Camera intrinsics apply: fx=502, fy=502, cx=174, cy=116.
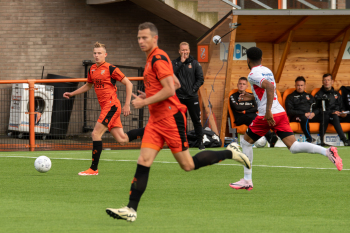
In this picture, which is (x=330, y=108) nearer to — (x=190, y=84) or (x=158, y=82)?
(x=190, y=84)

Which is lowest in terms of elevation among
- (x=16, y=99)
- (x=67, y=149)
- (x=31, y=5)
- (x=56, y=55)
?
(x=67, y=149)

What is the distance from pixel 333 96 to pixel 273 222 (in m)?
10.2

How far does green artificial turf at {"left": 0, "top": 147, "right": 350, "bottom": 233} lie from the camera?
423 cm

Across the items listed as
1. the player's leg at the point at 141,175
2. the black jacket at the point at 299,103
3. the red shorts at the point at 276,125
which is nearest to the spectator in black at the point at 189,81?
the black jacket at the point at 299,103

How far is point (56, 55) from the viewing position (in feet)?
55.7

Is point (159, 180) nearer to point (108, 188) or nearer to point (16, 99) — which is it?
point (108, 188)

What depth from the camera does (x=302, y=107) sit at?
1345 cm

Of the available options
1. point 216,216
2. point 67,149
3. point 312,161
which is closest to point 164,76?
point 216,216

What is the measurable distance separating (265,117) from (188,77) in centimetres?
525

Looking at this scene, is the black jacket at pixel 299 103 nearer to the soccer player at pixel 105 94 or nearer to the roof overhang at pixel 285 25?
the roof overhang at pixel 285 25

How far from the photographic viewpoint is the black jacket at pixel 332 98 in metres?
13.6

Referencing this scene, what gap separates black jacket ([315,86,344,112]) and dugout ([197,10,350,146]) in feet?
3.53

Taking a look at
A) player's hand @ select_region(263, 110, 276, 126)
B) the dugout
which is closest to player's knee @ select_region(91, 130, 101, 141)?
player's hand @ select_region(263, 110, 276, 126)

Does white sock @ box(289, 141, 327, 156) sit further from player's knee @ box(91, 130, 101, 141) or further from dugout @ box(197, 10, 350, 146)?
dugout @ box(197, 10, 350, 146)
